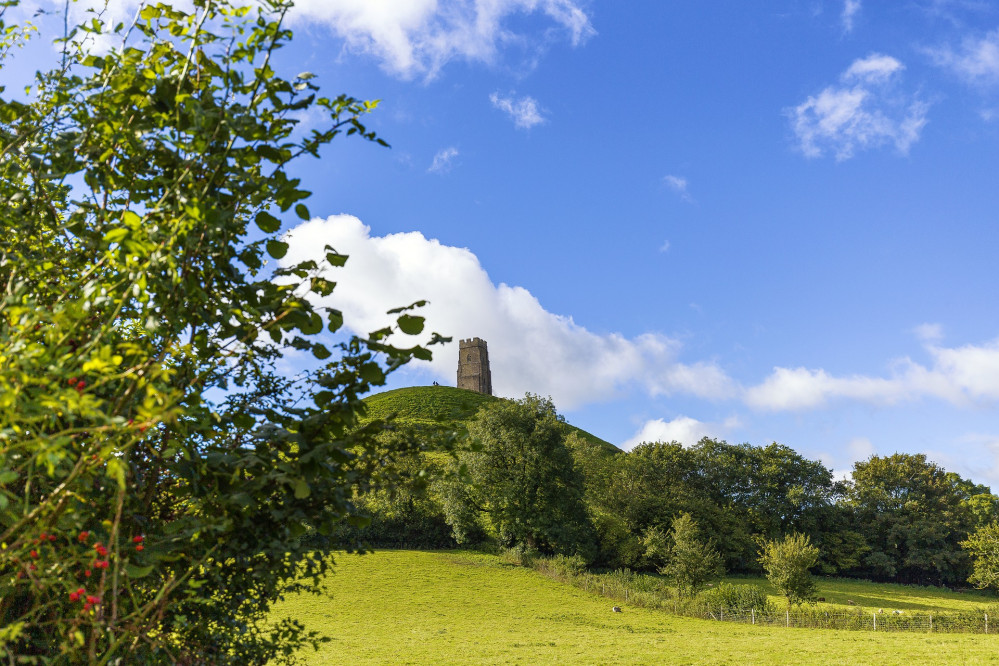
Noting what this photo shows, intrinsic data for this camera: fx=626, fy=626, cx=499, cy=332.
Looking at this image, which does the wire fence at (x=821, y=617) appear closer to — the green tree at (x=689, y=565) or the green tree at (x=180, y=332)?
the green tree at (x=689, y=565)

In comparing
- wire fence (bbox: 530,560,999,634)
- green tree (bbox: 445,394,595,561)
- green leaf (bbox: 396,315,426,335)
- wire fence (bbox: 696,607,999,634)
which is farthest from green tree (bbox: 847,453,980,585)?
green leaf (bbox: 396,315,426,335)

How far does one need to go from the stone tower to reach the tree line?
71755 millimetres

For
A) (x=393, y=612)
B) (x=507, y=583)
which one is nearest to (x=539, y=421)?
(x=507, y=583)

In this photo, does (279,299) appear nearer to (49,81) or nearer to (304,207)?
(304,207)

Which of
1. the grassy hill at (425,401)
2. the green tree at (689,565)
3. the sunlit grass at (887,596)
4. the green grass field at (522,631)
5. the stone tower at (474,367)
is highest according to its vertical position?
the stone tower at (474,367)

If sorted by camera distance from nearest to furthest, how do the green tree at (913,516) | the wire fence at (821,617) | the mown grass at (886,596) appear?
the wire fence at (821,617) < the mown grass at (886,596) < the green tree at (913,516)

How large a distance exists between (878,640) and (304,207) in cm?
3381

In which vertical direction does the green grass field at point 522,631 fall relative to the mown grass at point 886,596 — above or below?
above

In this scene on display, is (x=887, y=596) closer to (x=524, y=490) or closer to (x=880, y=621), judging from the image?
(x=880, y=621)

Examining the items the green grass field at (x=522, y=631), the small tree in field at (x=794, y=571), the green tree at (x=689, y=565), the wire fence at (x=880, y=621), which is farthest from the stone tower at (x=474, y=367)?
the wire fence at (x=880, y=621)

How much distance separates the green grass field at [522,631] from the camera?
2212 centimetres

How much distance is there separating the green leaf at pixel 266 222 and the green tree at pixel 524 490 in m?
47.8

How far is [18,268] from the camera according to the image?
3740 mm

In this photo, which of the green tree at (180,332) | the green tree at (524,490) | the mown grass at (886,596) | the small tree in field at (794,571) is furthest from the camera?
the green tree at (524,490)
